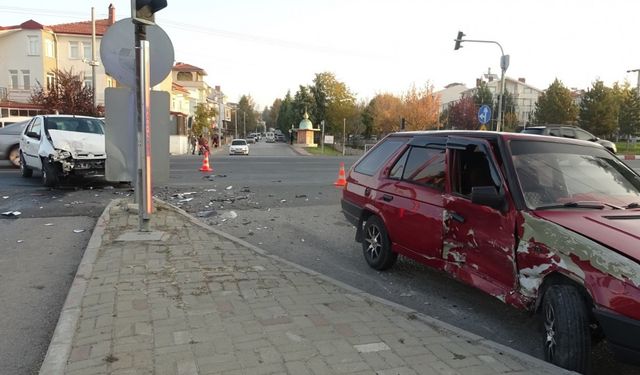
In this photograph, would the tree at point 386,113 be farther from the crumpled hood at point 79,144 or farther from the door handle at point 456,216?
the door handle at point 456,216

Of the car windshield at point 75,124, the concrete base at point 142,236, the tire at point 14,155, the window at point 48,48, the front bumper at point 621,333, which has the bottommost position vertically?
the concrete base at point 142,236

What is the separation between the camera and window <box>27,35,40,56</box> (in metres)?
49.0

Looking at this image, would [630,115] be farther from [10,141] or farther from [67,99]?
[10,141]

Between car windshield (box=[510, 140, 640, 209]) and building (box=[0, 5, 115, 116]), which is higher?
building (box=[0, 5, 115, 116])

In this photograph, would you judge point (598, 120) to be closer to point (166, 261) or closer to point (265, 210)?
point (265, 210)

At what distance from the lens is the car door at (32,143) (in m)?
11.9

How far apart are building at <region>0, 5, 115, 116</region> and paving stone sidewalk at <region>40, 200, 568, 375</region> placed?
157ft

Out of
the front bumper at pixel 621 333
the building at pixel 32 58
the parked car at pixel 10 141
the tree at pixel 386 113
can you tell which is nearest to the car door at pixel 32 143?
the parked car at pixel 10 141

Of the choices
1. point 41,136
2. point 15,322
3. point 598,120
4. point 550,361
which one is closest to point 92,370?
point 15,322

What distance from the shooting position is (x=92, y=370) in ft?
10.0

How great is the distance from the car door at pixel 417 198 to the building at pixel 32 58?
1890 inches

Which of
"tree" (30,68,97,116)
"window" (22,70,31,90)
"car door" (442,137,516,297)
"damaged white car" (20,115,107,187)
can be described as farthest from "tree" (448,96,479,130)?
"car door" (442,137,516,297)

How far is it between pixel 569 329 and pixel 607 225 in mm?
739

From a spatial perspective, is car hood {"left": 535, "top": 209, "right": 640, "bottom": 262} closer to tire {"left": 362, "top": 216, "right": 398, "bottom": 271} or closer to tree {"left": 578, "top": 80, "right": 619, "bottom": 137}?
tire {"left": 362, "top": 216, "right": 398, "bottom": 271}
